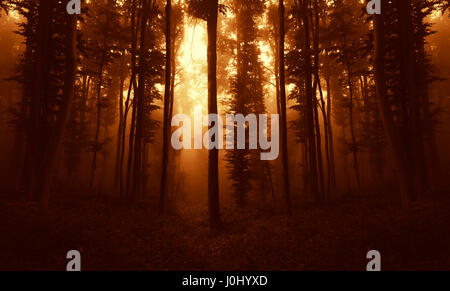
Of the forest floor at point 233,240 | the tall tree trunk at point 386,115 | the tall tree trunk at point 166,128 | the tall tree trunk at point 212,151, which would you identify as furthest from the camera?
the tall tree trunk at point 166,128

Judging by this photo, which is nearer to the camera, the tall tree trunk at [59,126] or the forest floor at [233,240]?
the forest floor at [233,240]

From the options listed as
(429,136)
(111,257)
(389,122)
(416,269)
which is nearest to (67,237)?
(111,257)

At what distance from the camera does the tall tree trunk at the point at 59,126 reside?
33.5 ft

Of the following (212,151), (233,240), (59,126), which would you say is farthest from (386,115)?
(59,126)

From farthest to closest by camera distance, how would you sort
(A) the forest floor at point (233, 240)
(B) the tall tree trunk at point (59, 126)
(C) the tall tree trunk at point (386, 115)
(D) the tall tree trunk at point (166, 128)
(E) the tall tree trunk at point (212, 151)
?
1. (D) the tall tree trunk at point (166, 128)
2. (E) the tall tree trunk at point (212, 151)
3. (C) the tall tree trunk at point (386, 115)
4. (B) the tall tree trunk at point (59, 126)
5. (A) the forest floor at point (233, 240)

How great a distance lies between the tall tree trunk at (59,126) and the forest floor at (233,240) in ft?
2.98

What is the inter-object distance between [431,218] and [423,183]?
4.95 meters

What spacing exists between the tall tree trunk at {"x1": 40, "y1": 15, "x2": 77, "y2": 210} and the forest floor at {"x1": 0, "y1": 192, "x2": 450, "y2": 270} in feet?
2.98

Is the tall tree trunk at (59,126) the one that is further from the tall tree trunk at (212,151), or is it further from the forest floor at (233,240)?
the tall tree trunk at (212,151)

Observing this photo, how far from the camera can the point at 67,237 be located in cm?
814

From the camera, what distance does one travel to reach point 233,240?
34.3 feet

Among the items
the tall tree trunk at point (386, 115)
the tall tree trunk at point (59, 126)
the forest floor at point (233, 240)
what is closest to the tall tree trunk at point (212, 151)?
the forest floor at point (233, 240)

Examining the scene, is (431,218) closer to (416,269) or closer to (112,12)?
(416,269)

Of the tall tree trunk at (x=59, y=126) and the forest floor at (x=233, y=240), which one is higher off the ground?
the tall tree trunk at (x=59, y=126)
